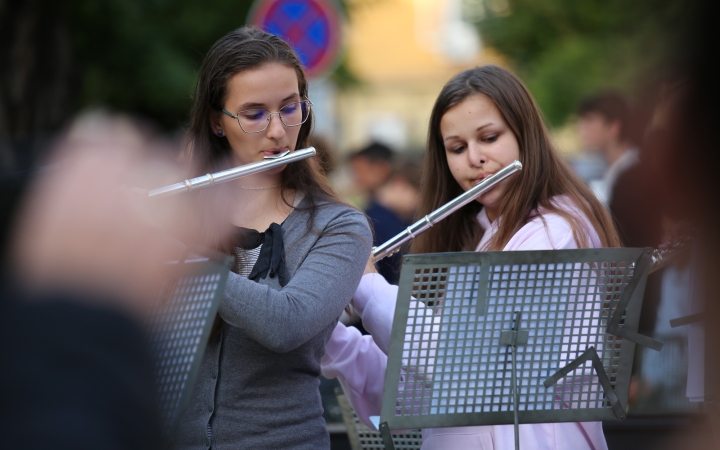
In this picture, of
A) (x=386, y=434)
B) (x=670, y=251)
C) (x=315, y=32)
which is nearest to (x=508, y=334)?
(x=386, y=434)

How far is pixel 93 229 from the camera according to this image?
1.12 meters

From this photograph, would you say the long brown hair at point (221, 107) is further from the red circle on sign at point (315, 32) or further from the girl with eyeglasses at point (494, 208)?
the red circle on sign at point (315, 32)

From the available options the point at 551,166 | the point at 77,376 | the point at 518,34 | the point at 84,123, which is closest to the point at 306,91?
the point at 551,166

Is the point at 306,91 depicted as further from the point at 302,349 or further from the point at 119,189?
the point at 119,189

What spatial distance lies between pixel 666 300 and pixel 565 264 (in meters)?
1.71

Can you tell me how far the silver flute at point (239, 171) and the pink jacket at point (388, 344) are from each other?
367mm

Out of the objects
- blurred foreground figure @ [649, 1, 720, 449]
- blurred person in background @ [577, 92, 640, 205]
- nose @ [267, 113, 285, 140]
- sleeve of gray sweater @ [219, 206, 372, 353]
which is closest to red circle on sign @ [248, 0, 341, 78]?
blurred person in background @ [577, 92, 640, 205]

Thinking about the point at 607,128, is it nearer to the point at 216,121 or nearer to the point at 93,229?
the point at 216,121

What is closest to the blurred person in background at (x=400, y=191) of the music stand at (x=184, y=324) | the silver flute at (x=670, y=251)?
the silver flute at (x=670, y=251)

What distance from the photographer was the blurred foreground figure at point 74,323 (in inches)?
40.8

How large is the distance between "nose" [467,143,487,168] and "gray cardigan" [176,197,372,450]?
42cm

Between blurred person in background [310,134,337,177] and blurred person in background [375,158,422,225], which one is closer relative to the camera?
blurred person in background [310,134,337,177]

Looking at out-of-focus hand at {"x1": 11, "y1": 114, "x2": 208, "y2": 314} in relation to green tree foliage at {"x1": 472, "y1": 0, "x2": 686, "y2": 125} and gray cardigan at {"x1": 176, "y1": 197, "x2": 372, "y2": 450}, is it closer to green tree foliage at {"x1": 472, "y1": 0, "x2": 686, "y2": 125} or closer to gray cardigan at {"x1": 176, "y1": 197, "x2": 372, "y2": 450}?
gray cardigan at {"x1": 176, "y1": 197, "x2": 372, "y2": 450}

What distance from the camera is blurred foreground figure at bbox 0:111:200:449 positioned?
3.40 feet
